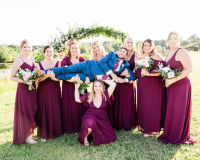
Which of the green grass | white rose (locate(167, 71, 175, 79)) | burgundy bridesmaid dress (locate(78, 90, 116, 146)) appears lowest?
the green grass

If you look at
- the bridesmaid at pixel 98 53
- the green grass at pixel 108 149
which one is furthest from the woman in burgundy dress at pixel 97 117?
the bridesmaid at pixel 98 53

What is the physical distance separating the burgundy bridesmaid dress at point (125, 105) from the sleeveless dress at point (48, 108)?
1849mm

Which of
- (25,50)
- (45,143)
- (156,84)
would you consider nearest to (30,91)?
(25,50)

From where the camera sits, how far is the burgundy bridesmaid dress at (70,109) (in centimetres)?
521

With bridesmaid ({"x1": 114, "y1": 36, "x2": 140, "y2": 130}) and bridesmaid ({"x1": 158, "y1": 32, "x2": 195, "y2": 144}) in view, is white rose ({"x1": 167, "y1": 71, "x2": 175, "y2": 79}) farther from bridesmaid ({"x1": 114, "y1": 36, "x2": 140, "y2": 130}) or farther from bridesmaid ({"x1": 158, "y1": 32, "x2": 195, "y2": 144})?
bridesmaid ({"x1": 114, "y1": 36, "x2": 140, "y2": 130})

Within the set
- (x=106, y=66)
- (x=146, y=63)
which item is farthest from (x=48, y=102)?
(x=146, y=63)

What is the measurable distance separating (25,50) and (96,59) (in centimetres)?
213

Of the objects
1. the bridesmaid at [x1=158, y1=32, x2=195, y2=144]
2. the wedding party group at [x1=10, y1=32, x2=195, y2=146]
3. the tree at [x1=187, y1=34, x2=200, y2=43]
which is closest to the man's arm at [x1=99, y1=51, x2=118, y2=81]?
the wedding party group at [x1=10, y1=32, x2=195, y2=146]

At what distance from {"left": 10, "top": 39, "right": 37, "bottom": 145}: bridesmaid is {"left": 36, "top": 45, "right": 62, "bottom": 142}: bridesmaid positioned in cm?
22

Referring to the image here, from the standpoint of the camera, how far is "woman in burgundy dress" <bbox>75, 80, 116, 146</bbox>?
4.54 metres

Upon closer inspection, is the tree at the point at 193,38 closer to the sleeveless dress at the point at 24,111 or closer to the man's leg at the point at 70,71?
the man's leg at the point at 70,71

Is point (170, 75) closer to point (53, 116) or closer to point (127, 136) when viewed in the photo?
point (127, 136)

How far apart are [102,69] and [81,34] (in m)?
2.26

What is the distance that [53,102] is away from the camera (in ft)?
16.3
